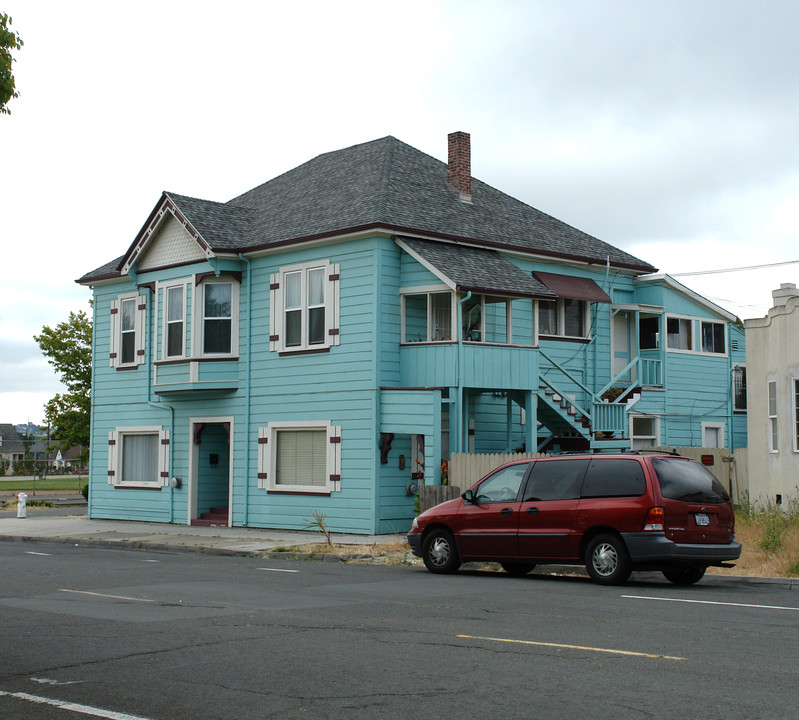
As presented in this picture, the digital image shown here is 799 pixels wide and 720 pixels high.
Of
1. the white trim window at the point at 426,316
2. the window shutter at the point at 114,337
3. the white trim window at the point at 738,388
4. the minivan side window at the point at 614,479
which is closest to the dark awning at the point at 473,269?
the white trim window at the point at 426,316

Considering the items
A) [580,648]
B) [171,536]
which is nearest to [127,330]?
[171,536]

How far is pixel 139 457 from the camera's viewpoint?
2995 cm

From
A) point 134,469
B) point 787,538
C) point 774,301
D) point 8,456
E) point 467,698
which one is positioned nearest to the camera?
point 467,698

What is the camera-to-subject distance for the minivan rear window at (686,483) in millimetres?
14047

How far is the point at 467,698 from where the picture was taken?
7113 mm

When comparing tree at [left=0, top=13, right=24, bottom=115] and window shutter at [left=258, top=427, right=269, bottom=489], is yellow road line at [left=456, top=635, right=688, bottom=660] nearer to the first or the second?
tree at [left=0, top=13, right=24, bottom=115]

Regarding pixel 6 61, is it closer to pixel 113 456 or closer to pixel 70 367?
pixel 113 456

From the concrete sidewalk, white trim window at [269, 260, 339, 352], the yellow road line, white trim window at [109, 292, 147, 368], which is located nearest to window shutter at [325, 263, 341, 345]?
white trim window at [269, 260, 339, 352]

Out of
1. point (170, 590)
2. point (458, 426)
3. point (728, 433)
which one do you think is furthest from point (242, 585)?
point (728, 433)

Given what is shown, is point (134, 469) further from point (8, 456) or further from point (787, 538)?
point (8, 456)

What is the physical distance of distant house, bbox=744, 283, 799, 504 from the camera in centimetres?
2172

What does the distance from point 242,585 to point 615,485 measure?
5.20 meters

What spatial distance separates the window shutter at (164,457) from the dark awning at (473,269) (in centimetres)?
917

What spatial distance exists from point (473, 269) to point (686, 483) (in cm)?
1039
